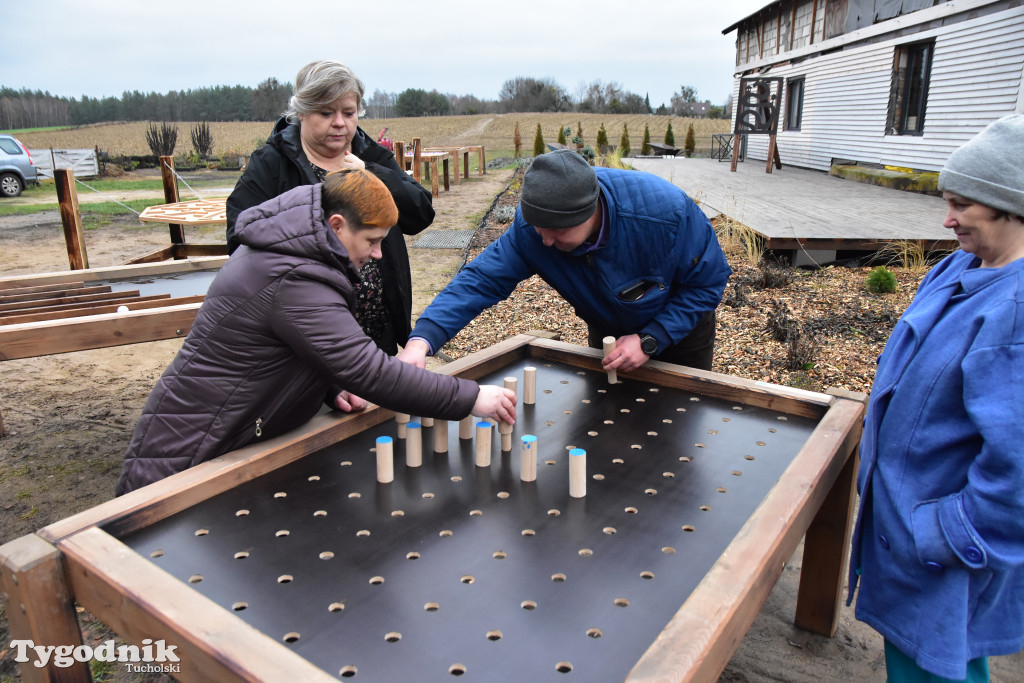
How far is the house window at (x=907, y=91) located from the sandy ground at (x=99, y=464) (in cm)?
1147

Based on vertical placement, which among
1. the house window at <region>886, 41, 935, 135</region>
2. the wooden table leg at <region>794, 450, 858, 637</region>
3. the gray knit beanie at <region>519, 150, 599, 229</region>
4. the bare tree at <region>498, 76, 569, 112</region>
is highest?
the bare tree at <region>498, 76, 569, 112</region>

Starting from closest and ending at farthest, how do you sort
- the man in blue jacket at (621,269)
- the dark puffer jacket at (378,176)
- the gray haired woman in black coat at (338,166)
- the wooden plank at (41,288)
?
the man in blue jacket at (621,269) < the gray haired woman in black coat at (338,166) < the dark puffer jacket at (378,176) < the wooden plank at (41,288)

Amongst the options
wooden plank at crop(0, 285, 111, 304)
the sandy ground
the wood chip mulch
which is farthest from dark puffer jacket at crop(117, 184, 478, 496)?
the wood chip mulch

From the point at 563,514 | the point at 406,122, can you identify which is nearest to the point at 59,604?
the point at 563,514

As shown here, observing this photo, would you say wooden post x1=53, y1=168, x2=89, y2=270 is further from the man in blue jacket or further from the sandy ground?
the man in blue jacket

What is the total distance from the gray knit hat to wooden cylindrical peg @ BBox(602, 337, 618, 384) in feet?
3.89

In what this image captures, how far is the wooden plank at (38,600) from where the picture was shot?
1.36 meters

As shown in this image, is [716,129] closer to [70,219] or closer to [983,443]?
[70,219]

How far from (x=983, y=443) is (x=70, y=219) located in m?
6.38

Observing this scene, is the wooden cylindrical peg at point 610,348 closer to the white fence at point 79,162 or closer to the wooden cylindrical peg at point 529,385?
the wooden cylindrical peg at point 529,385

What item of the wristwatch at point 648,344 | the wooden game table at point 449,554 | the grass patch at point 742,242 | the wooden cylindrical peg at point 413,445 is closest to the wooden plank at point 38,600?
the wooden game table at point 449,554

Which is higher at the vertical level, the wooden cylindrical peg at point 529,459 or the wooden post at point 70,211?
the wooden post at point 70,211

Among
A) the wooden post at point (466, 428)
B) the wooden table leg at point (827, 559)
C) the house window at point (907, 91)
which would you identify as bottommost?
the wooden table leg at point (827, 559)

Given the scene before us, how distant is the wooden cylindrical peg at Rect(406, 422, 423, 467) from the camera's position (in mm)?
1878
